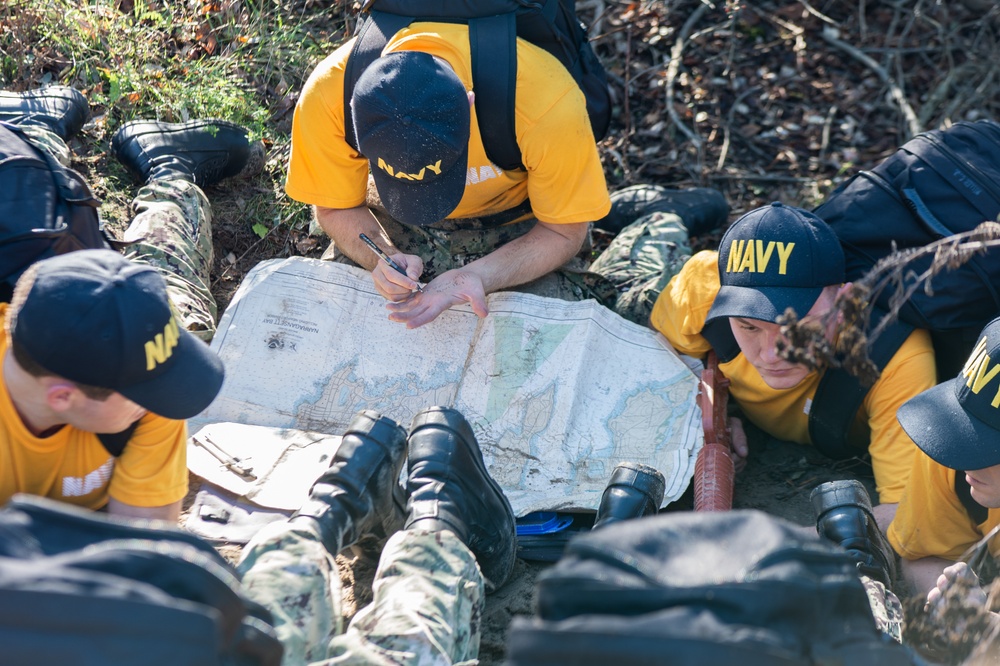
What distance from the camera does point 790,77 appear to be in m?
5.09

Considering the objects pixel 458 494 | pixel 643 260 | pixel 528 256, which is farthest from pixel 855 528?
pixel 643 260

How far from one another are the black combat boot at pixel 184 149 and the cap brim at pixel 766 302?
2177 mm

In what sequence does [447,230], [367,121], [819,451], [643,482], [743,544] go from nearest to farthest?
[743,544], [643,482], [367,121], [819,451], [447,230]

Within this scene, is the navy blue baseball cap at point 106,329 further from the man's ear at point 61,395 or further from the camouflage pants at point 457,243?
the camouflage pants at point 457,243

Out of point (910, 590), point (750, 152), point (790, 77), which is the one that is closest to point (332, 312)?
point (910, 590)

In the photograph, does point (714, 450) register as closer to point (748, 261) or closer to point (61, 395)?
point (748, 261)

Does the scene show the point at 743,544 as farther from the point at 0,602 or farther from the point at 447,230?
the point at 447,230

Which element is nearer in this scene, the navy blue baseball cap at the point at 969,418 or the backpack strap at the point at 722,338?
the navy blue baseball cap at the point at 969,418

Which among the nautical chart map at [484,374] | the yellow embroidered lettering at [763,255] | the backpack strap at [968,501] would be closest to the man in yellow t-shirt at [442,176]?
the nautical chart map at [484,374]

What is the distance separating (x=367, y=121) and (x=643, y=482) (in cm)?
133

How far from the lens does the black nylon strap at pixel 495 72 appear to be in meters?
3.14

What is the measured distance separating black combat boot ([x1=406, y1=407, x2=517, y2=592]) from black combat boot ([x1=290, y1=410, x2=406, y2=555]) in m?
0.07

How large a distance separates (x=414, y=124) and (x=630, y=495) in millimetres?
1229

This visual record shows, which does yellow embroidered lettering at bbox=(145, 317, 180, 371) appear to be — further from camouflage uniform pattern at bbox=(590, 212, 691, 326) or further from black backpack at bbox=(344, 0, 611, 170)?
camouflage uniform pattern at bbox=(590, 212, 691, 326)
